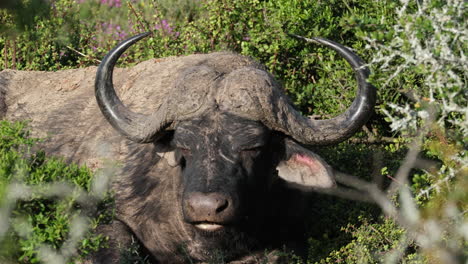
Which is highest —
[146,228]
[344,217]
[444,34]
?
[444,34]

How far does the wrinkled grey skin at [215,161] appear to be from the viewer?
17.3 ft

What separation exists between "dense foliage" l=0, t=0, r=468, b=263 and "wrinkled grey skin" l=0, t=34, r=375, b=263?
439mm

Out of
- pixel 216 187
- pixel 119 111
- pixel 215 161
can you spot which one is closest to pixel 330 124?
pixel 215 161

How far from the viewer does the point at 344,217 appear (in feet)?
21.7

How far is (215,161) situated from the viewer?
5.23 metres

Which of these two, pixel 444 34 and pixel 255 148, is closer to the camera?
pixel 444 34

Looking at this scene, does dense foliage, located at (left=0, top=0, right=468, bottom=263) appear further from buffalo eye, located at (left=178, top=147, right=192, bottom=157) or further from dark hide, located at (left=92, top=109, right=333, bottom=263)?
buffalo eye, located at (left=178, top=147, right=192, bottom=157)

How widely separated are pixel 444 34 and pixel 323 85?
4158 millimetres

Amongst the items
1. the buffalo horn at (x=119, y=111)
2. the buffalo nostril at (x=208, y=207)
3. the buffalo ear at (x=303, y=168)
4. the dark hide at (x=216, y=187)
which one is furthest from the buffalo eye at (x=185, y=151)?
the buffalo ear at (x=303, y=168)

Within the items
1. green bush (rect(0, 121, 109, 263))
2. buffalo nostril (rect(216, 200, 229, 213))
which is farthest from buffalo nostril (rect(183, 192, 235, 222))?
green bush (rect(0, 121, 109, 263))

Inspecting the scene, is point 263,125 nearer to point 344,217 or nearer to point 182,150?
point 182,150

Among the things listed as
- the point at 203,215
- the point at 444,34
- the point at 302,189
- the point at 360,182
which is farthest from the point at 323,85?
the point at 444,34

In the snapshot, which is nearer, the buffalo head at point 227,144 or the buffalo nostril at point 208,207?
the buffalo nostril at point 208,207

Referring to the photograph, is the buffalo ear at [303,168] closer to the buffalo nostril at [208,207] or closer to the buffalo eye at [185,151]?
the buffalo eye at [185,151]
